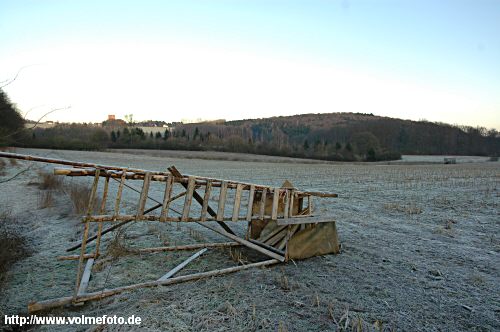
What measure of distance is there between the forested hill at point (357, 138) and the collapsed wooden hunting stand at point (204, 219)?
75.3 meters

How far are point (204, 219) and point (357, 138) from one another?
112 meters

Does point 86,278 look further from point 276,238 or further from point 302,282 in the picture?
point 276,238

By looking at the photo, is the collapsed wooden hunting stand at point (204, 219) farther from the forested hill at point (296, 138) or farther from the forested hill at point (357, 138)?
the forested hill at point (357, 138)

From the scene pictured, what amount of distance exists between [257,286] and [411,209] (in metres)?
8.75

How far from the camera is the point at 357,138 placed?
360 ft

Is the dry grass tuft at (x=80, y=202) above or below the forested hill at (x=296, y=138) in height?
below

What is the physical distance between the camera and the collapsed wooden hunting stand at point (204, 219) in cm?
430

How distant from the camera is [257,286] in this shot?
198 inches

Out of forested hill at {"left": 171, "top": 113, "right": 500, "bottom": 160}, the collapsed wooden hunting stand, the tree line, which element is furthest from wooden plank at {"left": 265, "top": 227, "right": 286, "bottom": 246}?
forested hill at {"left": 171, "top": 113, "right": 500, "bottom": 160}

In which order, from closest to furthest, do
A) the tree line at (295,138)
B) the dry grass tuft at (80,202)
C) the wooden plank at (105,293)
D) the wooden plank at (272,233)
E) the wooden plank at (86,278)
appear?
the wooden plank at (105,293)
the wooden plank at (86,278)
the wooden plank at (272,233)
the dry grass tuft at (80,202)
the tree line at (295,138)

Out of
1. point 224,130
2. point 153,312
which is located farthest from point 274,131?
point 153,312

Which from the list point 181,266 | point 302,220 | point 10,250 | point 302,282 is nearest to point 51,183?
point 10,250

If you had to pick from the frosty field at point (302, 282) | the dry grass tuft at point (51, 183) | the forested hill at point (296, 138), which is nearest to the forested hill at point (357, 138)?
the forested hill at point (296, 138)

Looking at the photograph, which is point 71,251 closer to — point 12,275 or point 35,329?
point 12,275
